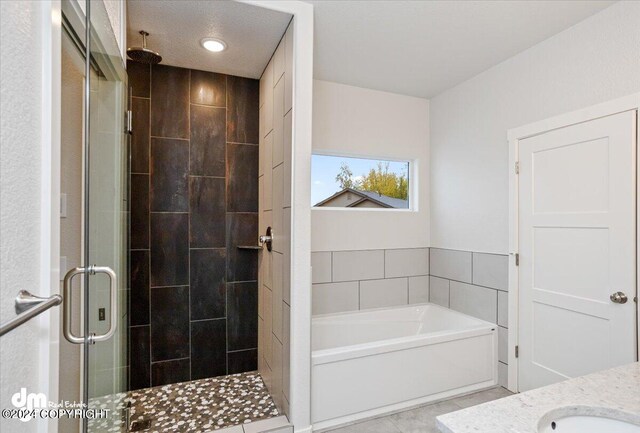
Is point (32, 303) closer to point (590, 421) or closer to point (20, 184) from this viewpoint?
point (20, 184)

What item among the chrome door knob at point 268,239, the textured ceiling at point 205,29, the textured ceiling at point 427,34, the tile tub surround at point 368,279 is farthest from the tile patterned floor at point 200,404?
the textured ceiling at point 427,34

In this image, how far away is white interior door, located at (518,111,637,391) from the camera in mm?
1989

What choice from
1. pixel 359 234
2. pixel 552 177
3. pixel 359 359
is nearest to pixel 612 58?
pixel 552 177

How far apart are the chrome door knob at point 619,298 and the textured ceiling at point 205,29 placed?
264cm

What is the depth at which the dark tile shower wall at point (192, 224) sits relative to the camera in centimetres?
270

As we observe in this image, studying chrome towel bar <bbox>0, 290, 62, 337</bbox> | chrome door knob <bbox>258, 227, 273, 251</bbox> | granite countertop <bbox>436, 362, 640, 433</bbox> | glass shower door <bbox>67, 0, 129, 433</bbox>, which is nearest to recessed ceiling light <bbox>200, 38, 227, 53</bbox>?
glass shower door <bbox>67, 0, 129, 433</bbox>

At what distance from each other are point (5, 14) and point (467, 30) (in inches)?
98.9

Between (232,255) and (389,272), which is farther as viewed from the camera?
(389,272)

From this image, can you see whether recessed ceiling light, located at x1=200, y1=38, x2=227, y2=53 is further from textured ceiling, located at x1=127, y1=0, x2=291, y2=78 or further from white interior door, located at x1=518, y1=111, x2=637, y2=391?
white interior door, located at x1=518, y1=111, x2=637, y2=391

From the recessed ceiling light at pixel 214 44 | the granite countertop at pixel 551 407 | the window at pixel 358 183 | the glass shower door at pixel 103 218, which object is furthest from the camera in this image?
A: the window at pixel 358 183

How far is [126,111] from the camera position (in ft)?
6.89

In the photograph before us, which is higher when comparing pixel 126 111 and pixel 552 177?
pixel 126 111

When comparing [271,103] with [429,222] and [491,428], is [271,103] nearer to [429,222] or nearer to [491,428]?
[429,222]

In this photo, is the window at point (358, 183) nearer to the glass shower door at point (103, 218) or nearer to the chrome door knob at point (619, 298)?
the glass shower door at point (103, 218)
